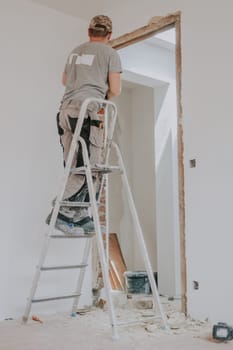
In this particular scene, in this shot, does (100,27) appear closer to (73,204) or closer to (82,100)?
(82,100)

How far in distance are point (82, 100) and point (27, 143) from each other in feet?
2.58

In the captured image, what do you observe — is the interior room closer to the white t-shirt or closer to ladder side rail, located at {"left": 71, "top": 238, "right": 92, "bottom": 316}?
ladder side rail, located at {"left": 71, "top": 238, "right": 92, "bottom": 316}

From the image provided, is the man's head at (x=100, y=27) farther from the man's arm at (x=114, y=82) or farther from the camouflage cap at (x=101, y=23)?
the man's arm at (x=114, y=82)

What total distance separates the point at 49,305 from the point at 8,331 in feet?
2.29

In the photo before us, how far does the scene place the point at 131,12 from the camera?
3857 mm

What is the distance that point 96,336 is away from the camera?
2.72m

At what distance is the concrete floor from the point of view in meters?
2.50

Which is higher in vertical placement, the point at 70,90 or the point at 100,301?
the point at 70,90

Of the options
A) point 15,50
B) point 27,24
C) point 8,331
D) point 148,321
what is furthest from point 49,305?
point 27,24

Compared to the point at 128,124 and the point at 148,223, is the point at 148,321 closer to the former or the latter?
the point at 148,223

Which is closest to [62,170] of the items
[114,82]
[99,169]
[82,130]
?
[82,130]

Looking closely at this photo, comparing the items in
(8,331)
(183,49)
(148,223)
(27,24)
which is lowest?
(8,331)

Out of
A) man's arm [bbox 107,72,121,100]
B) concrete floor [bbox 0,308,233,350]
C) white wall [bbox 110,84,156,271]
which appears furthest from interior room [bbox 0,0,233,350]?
white wall [bbox 110,84,156,271]

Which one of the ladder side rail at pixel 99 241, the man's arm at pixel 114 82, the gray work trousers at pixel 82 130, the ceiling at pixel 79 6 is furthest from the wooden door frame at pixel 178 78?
the ladder side rail at pixel 99 241
